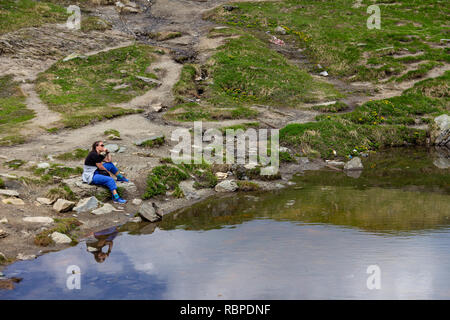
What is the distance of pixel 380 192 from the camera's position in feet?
69.6

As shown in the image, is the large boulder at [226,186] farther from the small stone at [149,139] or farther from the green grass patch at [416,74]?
the green grass patch at [416,74]

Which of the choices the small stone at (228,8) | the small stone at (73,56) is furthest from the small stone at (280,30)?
the small stone at (73,56)

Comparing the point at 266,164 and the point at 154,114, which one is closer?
the point at 266,164

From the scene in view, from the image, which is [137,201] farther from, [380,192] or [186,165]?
[380,192]

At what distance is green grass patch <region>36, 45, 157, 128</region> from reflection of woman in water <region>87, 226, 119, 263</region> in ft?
48.0

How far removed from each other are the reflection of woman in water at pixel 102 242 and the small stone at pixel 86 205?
1682mm

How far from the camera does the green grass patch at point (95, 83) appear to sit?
3216 cm

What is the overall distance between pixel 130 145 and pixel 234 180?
6965mm

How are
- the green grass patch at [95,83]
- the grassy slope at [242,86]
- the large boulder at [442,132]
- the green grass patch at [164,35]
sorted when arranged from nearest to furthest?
the large boulder at [442,132], the green grass patch at [95,83], the grassy slope at [242,86], the green grass patch at [164,35]

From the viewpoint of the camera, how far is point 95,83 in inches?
1560

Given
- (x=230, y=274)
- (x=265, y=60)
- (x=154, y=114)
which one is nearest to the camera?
(x=230, y=274)

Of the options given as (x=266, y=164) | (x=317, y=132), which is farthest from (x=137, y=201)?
(x=317, y=132)

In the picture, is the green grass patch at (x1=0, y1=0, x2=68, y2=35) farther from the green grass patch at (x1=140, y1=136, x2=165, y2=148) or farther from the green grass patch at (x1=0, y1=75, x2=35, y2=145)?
the green grass patch at (x1=140, y1=136, x2=165, y2=148)

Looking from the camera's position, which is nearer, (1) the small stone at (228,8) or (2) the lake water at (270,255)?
(2) the lake water at (270,255)
